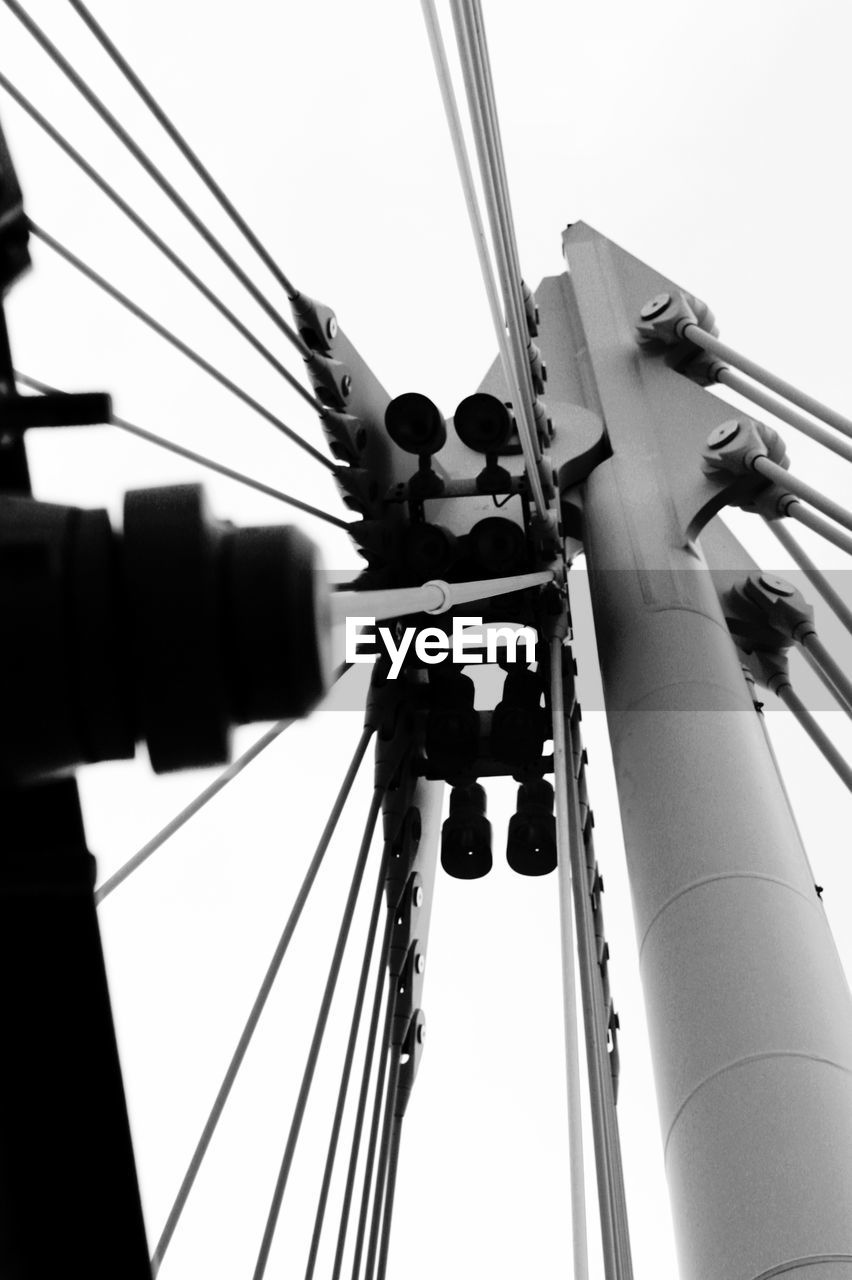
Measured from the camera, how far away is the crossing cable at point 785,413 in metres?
3.60

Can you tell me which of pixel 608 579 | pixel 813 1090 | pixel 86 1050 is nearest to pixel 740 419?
pixel 608 579

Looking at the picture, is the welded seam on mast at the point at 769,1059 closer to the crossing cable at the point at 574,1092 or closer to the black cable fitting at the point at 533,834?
the crossing cable at the point at 574,1092

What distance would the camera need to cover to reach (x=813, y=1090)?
247 cm

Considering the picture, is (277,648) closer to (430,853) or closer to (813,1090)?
(813,1090)

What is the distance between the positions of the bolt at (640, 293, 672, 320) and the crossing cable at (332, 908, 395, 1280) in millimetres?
2287

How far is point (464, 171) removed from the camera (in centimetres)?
264

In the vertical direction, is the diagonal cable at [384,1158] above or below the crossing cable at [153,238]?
below

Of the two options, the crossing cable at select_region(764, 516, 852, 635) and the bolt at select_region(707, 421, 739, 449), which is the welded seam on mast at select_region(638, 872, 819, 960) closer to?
the crossing cable at select_region(764, 516, 852, 635)

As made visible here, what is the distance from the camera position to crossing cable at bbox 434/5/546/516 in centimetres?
249

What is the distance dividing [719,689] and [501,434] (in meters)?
0.89

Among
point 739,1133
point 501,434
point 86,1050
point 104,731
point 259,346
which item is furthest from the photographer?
point 501,434

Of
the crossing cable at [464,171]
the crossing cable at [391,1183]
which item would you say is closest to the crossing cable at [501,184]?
the crossing cable at [464,171]

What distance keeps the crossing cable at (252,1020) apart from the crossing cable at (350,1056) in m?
0.45

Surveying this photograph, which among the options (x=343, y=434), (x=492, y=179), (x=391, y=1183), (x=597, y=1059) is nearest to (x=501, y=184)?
(x=492, y=179)
